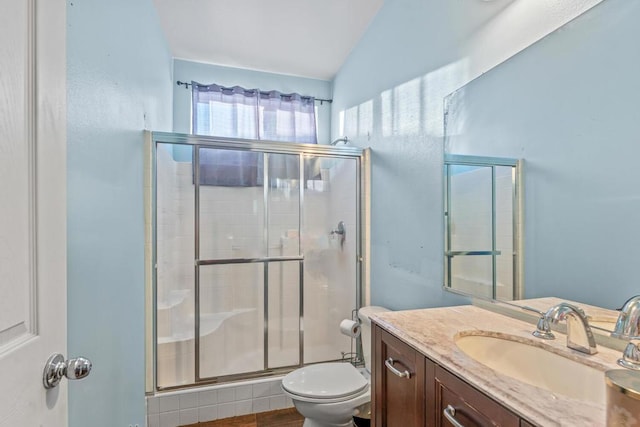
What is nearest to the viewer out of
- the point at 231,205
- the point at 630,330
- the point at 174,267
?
the point at 630,330

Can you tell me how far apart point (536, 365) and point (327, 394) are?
0.98m

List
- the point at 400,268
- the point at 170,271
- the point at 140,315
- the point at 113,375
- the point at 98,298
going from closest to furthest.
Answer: the point at 98,298 → the point at 113,375 → the point at 140,315 → the point at 400,268 → the point at 170,271

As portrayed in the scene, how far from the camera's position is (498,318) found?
3.72 feet

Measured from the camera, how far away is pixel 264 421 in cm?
202

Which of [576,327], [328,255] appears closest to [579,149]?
[576,327]

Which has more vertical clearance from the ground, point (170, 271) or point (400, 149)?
point (400, 149)

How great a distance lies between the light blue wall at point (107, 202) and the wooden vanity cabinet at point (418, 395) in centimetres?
95

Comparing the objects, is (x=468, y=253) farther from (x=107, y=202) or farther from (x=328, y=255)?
(x=107, y=202)

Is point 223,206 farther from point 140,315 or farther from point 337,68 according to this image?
point 337,68

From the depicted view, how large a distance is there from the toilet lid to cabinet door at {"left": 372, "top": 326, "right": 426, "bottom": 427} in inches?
17.3

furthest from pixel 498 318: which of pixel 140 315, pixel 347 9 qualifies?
pixel 347 9

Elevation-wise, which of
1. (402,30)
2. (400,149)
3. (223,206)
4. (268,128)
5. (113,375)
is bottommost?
(113,375)

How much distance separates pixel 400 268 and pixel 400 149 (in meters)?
0.72

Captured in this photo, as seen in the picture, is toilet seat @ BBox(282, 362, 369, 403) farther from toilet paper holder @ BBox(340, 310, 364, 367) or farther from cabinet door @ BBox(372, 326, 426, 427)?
toilet paper holder @ BBox(340, 310, 364, 367)
